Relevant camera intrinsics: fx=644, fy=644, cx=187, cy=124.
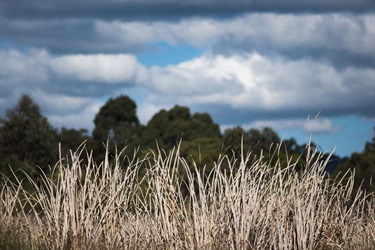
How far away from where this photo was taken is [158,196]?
22.1ft

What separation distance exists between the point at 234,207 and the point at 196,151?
23.7 meters

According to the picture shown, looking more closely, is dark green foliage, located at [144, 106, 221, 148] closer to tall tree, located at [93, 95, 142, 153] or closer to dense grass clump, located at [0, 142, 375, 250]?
tall tree, located at [93, 95, 142, 153]

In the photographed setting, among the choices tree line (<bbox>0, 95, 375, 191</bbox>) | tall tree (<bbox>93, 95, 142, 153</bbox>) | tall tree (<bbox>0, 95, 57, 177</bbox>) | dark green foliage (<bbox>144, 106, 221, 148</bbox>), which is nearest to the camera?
tree line (<bbox>0, 95, 375, 191</bbox>)

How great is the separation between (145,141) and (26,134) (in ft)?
42.4

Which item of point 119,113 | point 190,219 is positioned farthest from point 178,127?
point 190,219

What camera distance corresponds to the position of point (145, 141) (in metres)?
38.7

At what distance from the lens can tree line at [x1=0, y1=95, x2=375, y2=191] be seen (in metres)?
20.2

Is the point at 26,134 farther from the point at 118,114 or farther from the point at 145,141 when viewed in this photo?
the point at 118,114

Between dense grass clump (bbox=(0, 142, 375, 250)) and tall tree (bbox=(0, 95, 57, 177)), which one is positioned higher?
tall tree (bbox=(0, 95, 57, 177))

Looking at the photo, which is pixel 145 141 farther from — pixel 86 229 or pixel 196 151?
pixel 86 229

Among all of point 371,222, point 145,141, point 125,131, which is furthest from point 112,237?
point 125,131

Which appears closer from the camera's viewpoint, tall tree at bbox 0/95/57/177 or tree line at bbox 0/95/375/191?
tree line at bbox 0/95/375/191

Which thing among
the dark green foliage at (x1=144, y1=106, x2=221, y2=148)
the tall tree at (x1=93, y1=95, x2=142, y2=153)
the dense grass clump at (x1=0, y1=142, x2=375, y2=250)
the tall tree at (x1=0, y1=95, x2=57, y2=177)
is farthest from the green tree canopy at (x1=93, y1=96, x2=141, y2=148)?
the dense grass clump at (x1=0, y1=142, x2=375, y2=250)

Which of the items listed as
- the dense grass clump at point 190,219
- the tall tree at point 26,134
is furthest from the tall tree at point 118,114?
the dense grass clump at point 190,219
